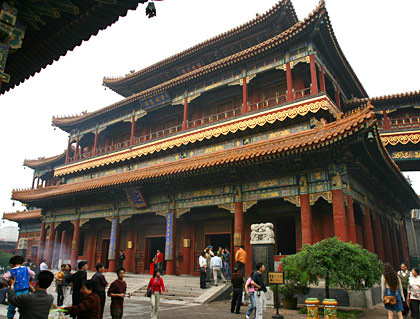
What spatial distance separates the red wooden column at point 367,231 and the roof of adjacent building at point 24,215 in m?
26.3

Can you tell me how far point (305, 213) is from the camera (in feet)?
42.1

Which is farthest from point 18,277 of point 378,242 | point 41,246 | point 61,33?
point 41,246

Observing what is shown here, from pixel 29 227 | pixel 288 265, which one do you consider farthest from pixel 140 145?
pixel 29 227

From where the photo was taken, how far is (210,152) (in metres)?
17.3

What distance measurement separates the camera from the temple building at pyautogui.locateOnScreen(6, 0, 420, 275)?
12.9 metres

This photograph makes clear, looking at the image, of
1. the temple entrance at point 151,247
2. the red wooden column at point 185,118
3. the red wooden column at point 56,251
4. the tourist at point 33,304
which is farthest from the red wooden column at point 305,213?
the red wooden column at point 56,251

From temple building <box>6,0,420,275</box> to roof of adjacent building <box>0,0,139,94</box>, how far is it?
8389 mm

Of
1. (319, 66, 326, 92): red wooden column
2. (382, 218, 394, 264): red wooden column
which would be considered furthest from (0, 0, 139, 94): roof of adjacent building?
(382, 218, 394, 264): red wooden column

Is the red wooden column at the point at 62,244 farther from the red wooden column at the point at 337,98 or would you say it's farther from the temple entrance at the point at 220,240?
the red wooden column at the point at 337,98

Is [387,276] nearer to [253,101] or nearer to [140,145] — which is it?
[253,101]

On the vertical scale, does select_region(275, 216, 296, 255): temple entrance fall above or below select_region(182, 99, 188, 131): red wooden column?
below

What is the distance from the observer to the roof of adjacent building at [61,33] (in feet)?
16.4

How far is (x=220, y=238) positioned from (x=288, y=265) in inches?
329

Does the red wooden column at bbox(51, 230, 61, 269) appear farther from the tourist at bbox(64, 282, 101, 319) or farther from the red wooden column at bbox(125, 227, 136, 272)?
the tourist at bbox(64, 282, 101, 319)
